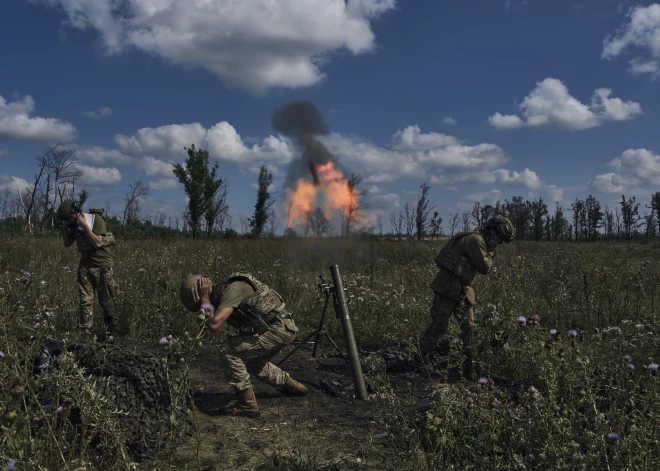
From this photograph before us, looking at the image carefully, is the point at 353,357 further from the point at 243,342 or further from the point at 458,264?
the point at 458,264

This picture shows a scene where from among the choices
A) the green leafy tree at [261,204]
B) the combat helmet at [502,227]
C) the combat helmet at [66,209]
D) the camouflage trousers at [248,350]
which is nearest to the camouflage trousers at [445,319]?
the combat helmet at [502,227]

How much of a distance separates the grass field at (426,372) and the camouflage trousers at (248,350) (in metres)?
0.40

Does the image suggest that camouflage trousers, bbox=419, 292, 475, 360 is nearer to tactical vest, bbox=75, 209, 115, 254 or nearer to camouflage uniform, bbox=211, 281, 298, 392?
camouflage uniform, bbox=211, 281, 298, 392

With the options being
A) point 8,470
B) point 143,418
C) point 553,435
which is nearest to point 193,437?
point 143,418

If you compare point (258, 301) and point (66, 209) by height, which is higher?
point (66, 209)

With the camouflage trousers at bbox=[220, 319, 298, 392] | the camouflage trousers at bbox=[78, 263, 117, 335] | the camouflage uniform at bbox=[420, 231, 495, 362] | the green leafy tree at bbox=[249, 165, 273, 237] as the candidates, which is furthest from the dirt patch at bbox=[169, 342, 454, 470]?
the green leafy tree at bbox=[249, 165, 273, 237]

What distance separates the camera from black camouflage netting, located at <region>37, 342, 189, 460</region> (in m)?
3.39

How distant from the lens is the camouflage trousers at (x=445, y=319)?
562cm

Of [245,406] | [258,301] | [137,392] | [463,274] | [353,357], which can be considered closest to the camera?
[137,392]

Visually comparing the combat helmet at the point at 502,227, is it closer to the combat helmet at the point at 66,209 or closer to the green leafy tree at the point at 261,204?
the combat helmet at the point at 66,209

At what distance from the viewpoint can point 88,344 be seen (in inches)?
161

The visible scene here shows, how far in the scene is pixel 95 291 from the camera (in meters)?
6.95

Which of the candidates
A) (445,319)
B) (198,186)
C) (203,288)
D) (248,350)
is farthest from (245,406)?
(198,186)

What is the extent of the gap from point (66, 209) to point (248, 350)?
395cm
